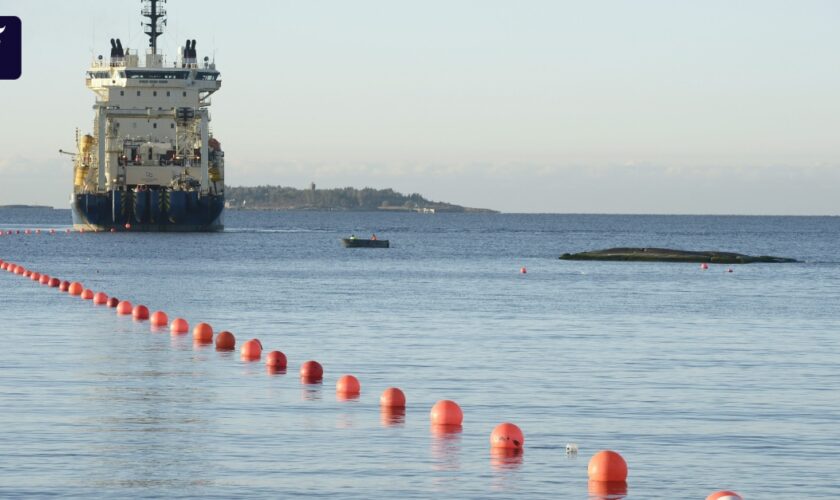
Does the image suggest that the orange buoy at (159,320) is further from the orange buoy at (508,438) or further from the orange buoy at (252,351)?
the orange buoy at (508,438)

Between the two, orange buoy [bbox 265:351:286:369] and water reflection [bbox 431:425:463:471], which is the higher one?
orange buoy [bbox 265:351:286:369]

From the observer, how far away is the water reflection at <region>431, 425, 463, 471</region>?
21.7 m

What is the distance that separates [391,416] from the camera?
2648cm

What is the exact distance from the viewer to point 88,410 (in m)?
26.6

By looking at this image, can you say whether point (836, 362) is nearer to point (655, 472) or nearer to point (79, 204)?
point (655, 472)

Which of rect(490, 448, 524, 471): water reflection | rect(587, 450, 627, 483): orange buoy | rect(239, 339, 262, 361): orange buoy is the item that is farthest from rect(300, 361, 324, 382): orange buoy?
rect(587, 450, 627, 483): orange buoy

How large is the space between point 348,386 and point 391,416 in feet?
10.6

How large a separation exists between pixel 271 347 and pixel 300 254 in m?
80.9

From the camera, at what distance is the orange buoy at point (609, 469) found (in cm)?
2025

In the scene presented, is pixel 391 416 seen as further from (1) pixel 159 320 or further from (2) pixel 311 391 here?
(1) pixel 159 320

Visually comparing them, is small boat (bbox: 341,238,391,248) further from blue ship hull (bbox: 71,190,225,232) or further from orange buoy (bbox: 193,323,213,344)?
orange buoy (bbox: 193,323,213,344)

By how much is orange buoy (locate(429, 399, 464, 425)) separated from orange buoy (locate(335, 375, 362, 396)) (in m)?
4.45

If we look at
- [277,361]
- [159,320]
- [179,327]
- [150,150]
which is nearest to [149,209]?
[150,150]

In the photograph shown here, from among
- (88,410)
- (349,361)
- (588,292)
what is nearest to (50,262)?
(588,292)
